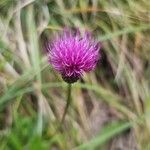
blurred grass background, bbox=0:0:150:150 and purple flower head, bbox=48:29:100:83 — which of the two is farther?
blurred grass background, bbox=0:0:150:150

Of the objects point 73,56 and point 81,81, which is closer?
point 73,56

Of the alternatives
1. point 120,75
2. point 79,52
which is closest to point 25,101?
point 120,75

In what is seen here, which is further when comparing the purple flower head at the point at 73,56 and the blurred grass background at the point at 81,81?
the blurred grass background at the point at 81,81
